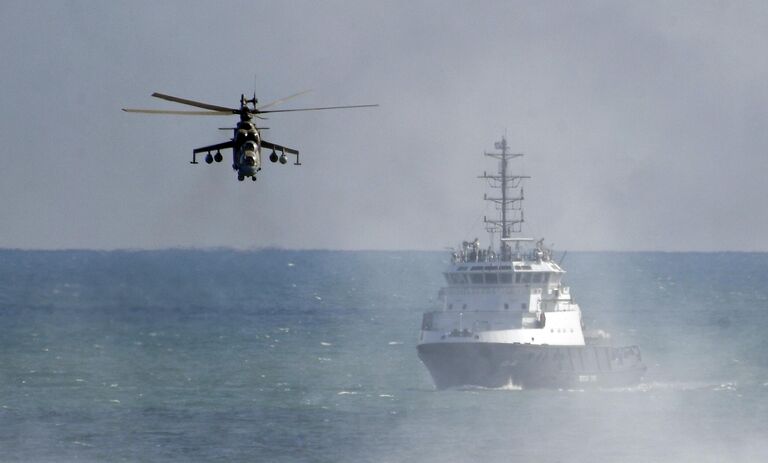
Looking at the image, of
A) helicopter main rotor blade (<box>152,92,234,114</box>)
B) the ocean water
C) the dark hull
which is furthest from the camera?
the dark hull

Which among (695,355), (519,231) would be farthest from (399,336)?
(519,231)

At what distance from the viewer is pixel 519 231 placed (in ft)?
376

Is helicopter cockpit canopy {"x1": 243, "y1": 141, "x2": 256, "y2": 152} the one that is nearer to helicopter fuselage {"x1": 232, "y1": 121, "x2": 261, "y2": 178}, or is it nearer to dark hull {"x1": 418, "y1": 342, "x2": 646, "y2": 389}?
helicopter fuselage {"x1": 232, "y1": 121, "x2": 261, "y2": 178}

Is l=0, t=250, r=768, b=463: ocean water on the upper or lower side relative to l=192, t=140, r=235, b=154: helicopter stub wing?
lower

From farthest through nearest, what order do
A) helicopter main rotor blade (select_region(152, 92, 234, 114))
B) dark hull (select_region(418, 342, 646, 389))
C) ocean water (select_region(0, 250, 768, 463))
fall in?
dark hull (select_region(418, 342, 646, 389)) → ocean water (select_region(0, 250, 768, 463)) → helicopter main rotor blade (select_region(152, 92, 234, 114))

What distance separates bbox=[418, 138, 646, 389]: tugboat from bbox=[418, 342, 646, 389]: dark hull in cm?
7

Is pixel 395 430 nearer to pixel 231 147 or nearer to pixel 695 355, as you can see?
pixel 231 147

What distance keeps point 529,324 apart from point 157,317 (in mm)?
87745

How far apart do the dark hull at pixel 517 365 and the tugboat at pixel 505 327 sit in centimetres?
7

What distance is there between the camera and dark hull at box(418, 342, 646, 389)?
10912 centimetres

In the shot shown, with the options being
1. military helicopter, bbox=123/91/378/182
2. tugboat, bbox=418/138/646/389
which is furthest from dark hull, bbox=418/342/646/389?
military helicopter, bbox=123/91/378/182

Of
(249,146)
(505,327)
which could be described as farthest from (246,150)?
(505,327)

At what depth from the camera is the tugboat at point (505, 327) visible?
4299 inches

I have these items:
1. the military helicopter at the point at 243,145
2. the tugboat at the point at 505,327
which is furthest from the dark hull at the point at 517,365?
the military helicopter at the point at 243,145
